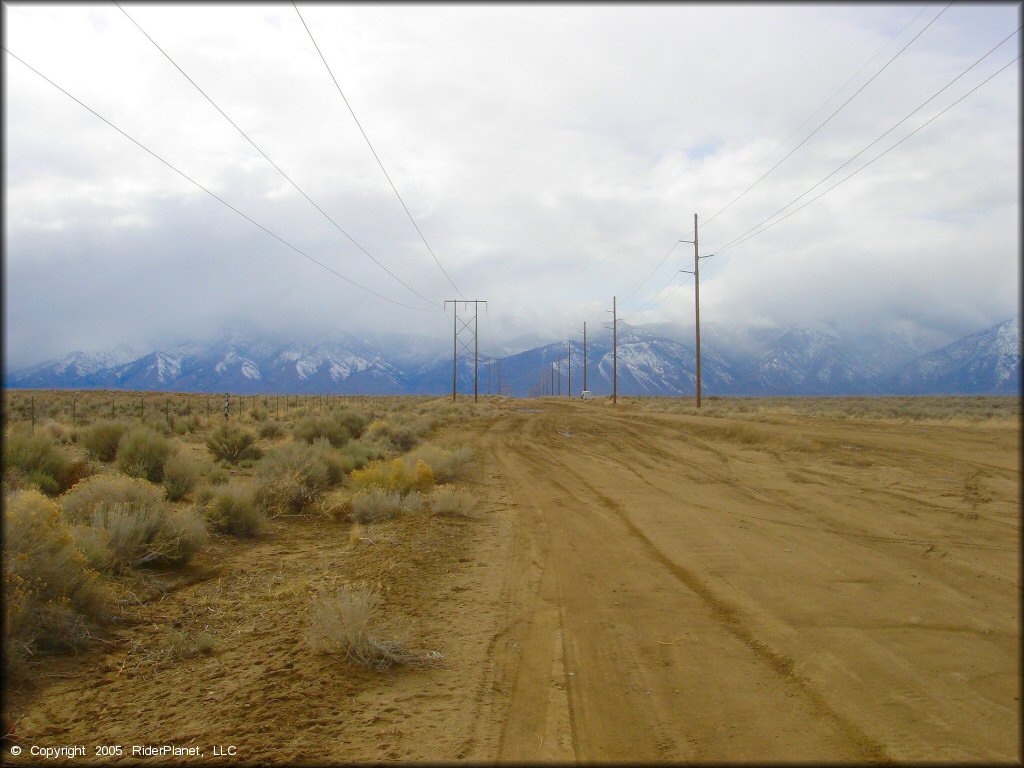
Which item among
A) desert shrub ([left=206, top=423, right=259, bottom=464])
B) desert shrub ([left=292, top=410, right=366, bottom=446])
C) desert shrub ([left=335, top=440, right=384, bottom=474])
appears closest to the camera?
desert shrub ([left=335, top=440, right=384, bottom=474])

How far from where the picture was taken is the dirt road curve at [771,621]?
5.01 metres

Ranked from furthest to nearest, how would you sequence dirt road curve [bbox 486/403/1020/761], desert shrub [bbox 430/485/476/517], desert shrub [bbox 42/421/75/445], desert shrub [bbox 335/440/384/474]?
desert shrub [bbox 42/421/75/445] < desert shrub [bbox 335/440/384/474] < desert shrub [bbox 430/485/476/517] < dirt road curve [bbox 486/403/1020/761]

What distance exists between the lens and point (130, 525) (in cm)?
1039

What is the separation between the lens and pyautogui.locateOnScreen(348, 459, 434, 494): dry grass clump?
1698cm

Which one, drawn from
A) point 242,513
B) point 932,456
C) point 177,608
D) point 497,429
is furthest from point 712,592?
point 497,429

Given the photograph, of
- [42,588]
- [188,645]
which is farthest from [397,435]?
[188,645]

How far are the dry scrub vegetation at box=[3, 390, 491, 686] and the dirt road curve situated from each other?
2.08 meters

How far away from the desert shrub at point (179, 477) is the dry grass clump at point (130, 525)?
10.2 feet

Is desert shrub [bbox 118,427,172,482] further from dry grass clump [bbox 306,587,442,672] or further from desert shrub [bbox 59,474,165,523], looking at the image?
dry grass clump [bbox 306,587,442,672]

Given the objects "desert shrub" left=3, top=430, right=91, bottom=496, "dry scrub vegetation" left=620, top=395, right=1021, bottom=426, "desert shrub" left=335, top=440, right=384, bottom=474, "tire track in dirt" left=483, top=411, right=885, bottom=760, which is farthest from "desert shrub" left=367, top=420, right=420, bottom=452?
"tire track in dirt" left=483, top=411, right=885, bottom=760

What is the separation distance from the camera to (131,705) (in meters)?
6.19

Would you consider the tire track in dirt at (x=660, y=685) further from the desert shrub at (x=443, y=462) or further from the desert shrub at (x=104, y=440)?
the desert shrub at (x=104, y=440)

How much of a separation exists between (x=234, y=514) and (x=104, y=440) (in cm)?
1173

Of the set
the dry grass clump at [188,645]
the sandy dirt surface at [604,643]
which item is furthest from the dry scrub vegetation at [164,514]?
the sandy dirt surface at [604,643]
